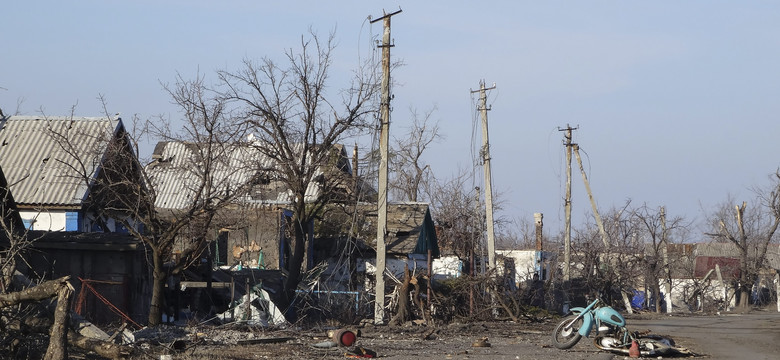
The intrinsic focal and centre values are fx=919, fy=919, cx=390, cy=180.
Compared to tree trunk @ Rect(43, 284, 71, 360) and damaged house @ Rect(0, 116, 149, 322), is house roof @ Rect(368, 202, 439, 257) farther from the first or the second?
tree trunk @ Rect(43, 284, 71, 360)

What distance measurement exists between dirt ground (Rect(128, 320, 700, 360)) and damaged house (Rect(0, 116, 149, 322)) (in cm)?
292

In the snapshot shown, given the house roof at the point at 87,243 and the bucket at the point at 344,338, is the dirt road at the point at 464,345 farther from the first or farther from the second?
the house roof at the point at 87,243

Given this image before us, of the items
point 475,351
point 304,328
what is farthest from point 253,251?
point 475,351

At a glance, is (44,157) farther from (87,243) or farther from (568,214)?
(568,214)

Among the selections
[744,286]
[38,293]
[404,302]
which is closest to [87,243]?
[404,302]

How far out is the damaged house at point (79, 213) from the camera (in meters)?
21.8

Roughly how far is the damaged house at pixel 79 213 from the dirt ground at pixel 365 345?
9.57 ft

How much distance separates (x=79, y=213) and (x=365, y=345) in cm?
1335

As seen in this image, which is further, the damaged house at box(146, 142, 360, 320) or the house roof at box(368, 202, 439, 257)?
the house roof at box(368, 202, 439, 257)

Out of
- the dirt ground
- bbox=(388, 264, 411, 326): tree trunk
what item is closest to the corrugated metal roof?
bbox=(388, 264, 411, 326): tree trunk

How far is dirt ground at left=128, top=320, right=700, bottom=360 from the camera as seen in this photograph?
50.1 ft

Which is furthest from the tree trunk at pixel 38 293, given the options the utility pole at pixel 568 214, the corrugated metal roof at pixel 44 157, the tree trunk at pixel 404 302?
the utility pole at pixel 568 214

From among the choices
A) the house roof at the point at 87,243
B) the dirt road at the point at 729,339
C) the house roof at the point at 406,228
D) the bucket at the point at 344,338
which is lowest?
the dirt road at the point at 729,339

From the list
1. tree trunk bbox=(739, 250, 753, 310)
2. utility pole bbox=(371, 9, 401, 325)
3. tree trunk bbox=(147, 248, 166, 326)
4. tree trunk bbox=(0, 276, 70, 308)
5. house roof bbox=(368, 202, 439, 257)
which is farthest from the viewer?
tree trunk bbox=(739, 250, 753, 310)
